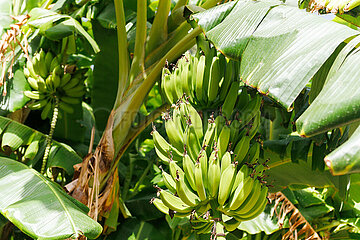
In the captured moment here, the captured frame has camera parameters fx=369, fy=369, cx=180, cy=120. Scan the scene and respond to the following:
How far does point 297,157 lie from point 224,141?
2.07ft

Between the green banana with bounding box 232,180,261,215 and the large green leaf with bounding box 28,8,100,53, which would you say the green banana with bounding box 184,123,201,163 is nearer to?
the green banana with bounding box 232,180,261,215

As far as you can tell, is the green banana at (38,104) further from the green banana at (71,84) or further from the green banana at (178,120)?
the green banana at (178,120)

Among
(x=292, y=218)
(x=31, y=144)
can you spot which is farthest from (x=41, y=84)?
(x=292, y=218)

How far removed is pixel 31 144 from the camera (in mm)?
1959

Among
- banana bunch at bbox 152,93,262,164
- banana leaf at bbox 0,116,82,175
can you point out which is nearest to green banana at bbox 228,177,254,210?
banana bunch at bbox 152,93,262,164

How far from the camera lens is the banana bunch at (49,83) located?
79.4 inches

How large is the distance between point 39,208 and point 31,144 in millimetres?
729

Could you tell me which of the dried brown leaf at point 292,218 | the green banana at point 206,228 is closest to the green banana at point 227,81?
the green banana at point 206,228

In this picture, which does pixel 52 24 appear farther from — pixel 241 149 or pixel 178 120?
pixel 241 149

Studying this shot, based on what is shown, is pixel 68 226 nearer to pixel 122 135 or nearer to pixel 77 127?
pixel 122 135

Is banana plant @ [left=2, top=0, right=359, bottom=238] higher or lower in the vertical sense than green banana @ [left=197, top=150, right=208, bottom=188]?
higher

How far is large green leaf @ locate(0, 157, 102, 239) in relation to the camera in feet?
4.04

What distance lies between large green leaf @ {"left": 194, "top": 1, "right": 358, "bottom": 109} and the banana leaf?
3.61 feet

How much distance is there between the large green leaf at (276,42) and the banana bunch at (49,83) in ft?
3.53
